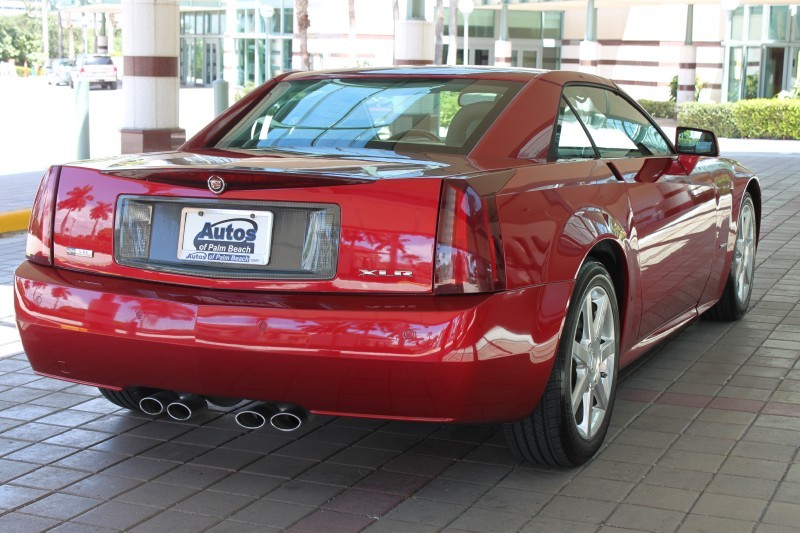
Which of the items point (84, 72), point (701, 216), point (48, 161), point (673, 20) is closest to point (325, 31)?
point (84, 72)

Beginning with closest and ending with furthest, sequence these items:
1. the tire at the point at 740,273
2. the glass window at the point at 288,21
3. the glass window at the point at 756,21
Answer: the tire at the point at 740,273 < the glass window at the point at 756,21 < the glass window at the point at 288,21

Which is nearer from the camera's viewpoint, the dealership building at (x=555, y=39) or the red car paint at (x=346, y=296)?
the red car paint at (x=346, y=296)

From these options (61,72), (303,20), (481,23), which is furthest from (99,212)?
(61,72)

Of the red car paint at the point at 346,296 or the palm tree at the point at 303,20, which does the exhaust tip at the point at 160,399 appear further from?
the palm tree at the point at 303,20

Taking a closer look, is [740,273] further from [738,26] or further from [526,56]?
[526,56]

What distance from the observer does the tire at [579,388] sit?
3930mm

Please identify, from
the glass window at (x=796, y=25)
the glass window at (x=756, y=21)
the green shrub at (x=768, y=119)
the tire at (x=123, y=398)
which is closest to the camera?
the tire at (x=123, y=398)

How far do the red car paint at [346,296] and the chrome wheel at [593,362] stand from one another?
24 centimetres

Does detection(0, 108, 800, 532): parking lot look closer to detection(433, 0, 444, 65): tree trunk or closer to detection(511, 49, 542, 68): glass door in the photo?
detection(433, 0, 444, 65): tree trunk

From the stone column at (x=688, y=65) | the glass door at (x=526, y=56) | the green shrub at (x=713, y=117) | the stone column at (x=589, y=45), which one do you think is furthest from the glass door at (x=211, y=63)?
the green shrub at (x=713, y=117)

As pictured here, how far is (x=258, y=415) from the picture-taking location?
3775 mm

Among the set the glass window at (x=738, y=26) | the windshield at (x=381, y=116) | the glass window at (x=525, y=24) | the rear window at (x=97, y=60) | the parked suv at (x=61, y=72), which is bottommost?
the windshield at (x=381, y=116)

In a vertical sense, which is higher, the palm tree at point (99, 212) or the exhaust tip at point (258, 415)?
the palm tree at point (99, 212)

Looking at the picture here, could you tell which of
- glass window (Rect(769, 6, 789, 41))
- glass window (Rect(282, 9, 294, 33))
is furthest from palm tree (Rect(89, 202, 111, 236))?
glass window (Rect(282, 9, 294, 33))
